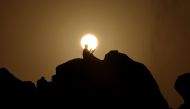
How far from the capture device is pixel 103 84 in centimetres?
4022

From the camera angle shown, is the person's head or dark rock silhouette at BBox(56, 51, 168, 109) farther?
the person's head

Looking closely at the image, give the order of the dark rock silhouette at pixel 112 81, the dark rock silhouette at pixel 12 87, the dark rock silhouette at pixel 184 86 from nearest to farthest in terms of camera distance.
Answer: the dark rock silhouette at pixel 12 87, the dark rock silhouette at pixel 112 81, the dark rock silhouette at pixel 184 86

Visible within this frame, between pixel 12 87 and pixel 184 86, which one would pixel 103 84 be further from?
pixel 12 87

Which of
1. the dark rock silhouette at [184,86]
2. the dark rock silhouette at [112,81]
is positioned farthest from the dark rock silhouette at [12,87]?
the dark rock silhouette at [184,86]

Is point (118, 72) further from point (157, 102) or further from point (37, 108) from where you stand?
point (37, 108)

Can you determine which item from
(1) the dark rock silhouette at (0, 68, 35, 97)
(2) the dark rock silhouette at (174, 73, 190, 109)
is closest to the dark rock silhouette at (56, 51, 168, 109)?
(2) the dark rock silhouette at (174, 73, 190, 109)

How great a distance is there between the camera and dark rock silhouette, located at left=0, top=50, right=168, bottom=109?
39969mm

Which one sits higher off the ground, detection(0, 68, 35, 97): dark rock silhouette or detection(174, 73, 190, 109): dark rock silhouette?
detection(0, 68, 35, 97): dark rock silhouette

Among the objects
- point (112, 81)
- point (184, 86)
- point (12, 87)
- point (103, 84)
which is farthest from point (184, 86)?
point (12, 87)

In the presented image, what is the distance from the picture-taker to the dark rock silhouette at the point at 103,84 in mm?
39969

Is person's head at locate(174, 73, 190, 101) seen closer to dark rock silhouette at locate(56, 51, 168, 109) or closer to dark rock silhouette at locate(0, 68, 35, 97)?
dark rock silhouette at locate(56, 51, 168, 109)

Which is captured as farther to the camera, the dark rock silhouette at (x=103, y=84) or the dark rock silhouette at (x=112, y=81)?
the dark rock silhouette at (x=112, y=81)

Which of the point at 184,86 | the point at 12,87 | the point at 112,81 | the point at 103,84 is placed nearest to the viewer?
the point at 12,87

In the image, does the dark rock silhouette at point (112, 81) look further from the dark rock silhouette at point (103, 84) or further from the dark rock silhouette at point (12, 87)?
the dark rock silhouette at point (12, 87)
